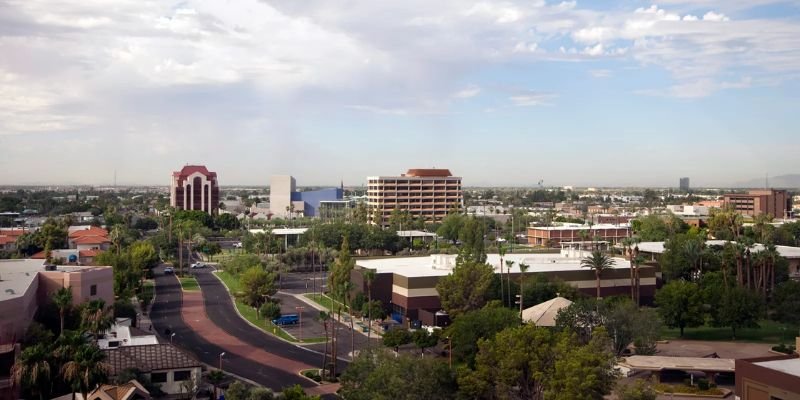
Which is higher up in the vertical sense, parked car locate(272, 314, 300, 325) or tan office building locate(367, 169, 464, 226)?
tan office building locate(367, 169, 464, 226)

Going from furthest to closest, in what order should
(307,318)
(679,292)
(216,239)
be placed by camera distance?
(216,239), (307,318), (679,292)

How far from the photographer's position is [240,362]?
52.5 meters

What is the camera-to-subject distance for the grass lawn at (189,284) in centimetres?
8598

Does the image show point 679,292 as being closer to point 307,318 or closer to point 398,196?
point 307,318

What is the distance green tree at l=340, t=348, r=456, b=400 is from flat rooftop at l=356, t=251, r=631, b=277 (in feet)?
97.6

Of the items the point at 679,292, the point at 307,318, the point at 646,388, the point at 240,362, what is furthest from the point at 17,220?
the point at 646,388

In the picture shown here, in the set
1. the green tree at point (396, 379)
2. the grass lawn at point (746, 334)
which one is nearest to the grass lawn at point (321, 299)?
the grass lawn at point (746, 334)

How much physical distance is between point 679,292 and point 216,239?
107m

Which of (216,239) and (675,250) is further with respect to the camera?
(216,239)

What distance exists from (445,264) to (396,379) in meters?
39.7

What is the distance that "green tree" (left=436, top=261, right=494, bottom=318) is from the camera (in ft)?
199

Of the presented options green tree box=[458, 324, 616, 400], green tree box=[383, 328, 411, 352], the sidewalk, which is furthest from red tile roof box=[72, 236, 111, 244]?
green tree box=[458, 324, 616, 400]

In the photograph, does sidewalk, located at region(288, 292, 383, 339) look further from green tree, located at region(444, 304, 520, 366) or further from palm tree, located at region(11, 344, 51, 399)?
palm tree, located at region(11, 344, 51, 399)

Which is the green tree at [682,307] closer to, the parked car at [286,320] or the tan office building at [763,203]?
the parked car at [286,320]
